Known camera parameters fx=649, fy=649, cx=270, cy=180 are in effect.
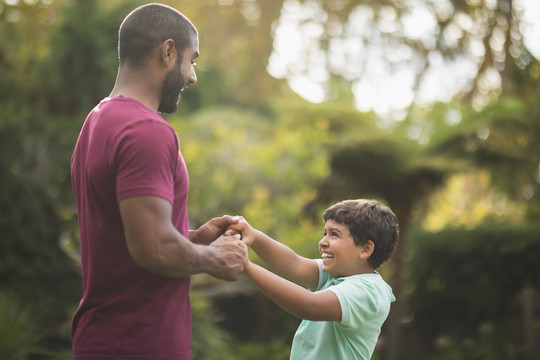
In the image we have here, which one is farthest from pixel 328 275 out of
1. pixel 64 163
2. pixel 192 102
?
pixel 192 102

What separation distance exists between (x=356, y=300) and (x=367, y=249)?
0.27 meters

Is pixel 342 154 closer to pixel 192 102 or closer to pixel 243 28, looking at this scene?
pixel 192 102

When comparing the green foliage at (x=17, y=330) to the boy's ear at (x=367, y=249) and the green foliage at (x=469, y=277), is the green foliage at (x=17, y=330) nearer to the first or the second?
the boy's ear at (x=367, y=249)

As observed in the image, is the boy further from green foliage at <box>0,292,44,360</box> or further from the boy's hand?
green foliage at <box>0,292,44,360</box>

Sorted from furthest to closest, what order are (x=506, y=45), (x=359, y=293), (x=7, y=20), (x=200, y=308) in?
(x=506, y=45) → (x=7, y=20) → (x=200, y=308) → (x=359, y=293)

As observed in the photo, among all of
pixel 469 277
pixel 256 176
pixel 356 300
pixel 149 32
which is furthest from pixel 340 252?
pixel 469 277

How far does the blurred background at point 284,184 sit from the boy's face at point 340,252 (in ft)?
17.0

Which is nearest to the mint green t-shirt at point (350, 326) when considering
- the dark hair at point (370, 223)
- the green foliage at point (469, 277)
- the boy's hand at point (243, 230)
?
the dark hair at point (370, 223)

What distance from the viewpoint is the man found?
189 centimetres

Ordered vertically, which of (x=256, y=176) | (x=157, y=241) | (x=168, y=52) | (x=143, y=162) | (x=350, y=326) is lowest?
(x=256, y=176)

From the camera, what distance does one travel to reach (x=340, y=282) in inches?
99.7

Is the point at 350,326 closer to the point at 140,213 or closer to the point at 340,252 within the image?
the point at 340,252

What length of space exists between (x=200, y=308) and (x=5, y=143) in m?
3.20

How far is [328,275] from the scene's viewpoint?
271cm
